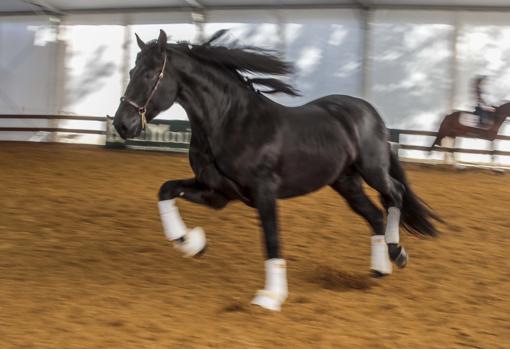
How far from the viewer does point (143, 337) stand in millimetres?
3924

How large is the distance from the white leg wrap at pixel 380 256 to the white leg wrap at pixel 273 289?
50.7 inches

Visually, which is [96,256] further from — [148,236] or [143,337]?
[143,337]

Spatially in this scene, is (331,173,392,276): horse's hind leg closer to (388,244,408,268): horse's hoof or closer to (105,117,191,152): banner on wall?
(388,244,408,268): horse's hoof

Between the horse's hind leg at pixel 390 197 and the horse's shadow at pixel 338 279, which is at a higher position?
the horse's hind leg at pixel 390 197

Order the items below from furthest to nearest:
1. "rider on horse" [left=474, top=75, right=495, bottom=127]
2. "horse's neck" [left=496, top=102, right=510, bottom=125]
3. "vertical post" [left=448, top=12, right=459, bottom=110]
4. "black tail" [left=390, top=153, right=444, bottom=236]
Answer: "vertical post" [left=448, top=12, right=459, bottom=110] → "horse's neck" [left=496, top=102, right=510, bottom=125] → "rider on horse" [left=474, top=75, right=495, bottom=127] → "black tail" [left=390, top=153, right=444, bottom=236]

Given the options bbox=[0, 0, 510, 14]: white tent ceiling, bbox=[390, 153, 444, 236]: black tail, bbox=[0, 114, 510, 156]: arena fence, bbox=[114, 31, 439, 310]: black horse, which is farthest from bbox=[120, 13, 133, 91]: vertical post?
bbox=[114, 31, 439, 310]: black horse

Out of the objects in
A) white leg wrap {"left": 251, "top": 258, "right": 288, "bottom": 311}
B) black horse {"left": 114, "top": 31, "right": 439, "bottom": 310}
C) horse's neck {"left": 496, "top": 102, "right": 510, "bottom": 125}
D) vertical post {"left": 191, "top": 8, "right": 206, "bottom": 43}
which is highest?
vertical post {"left": 191, "top": 8, "right": 206, "bottom": 43}

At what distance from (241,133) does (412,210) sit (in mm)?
2350

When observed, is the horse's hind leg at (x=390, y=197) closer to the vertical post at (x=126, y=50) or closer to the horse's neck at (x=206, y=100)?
the horse's neck at (x=206, y=100)

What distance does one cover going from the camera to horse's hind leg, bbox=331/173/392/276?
566 centimetres

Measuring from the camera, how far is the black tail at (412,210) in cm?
612

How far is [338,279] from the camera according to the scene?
557 centimetres

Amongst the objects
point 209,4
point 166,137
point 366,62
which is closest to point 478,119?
point 366,62

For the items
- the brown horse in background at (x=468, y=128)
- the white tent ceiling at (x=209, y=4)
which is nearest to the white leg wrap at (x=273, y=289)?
the brown horse in background at (x=468, y=128)
